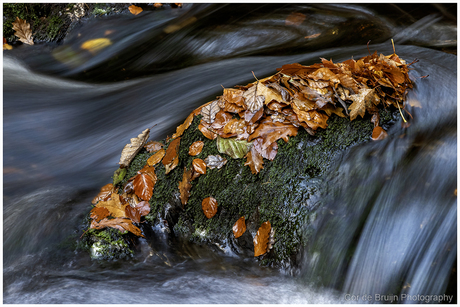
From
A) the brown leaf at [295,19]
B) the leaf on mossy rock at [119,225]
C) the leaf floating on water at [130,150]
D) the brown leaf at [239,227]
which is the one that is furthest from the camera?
the brown leaf at [295,19]

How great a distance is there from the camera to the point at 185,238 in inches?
100

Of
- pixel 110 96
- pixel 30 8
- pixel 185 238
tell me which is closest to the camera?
pixel 185 238

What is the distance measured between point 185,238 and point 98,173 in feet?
5.06

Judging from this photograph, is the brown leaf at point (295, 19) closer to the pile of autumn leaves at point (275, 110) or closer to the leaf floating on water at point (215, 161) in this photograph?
the pile of autumn leaves at point (275, 110)

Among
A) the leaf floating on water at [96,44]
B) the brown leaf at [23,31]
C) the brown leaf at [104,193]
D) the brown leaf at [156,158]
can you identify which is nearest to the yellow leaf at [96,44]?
the leaf floating on water at [96,44]

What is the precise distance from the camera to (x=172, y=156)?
8.98 feet

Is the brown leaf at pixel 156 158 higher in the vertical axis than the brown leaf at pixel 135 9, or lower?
lower

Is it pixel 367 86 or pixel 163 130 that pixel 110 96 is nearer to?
pixel 163 130

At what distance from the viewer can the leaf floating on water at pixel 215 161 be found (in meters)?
2.50

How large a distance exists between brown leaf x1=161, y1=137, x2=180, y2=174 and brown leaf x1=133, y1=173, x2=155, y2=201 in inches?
7.6

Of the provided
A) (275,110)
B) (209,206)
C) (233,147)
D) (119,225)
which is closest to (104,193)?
(119,225)

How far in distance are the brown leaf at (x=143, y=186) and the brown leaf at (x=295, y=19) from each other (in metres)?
3.69

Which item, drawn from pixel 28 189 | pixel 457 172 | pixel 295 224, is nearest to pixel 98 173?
pixel 28 189

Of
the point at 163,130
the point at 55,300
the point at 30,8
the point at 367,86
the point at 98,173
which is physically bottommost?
the point at 55,300
